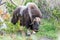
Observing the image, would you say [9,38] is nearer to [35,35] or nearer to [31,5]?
[35,35]

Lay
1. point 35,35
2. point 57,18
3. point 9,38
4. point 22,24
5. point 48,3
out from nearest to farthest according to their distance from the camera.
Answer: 1. point 9,38
2. point 35,35
3. point 22,24
4. point 57,18
5. point 48,3

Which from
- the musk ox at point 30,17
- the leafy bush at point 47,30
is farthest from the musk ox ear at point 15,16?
the leafy bush at point 47,30

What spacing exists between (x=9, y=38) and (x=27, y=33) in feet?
3.43

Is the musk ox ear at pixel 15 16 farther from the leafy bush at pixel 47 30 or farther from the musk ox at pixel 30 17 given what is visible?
the leafy bush at pixel 47 30

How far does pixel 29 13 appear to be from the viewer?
6.82 meters

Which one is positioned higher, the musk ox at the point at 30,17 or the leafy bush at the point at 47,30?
the musk ox at the point at 30,17

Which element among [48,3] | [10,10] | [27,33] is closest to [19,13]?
[27,33]

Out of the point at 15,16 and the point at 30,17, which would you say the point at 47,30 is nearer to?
the point at 30,17

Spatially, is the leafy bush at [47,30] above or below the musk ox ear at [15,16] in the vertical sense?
below

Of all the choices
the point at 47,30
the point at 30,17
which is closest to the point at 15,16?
the point at 30,17

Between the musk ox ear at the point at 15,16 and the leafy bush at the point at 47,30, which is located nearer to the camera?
the leafy bush at the point at 47,30

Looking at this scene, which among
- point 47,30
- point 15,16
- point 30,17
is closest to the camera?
point 30,17

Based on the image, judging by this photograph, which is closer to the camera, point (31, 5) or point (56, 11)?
point (31, 5)

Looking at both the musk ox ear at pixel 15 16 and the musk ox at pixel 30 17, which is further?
the musk ox ear at pixel 15 16
